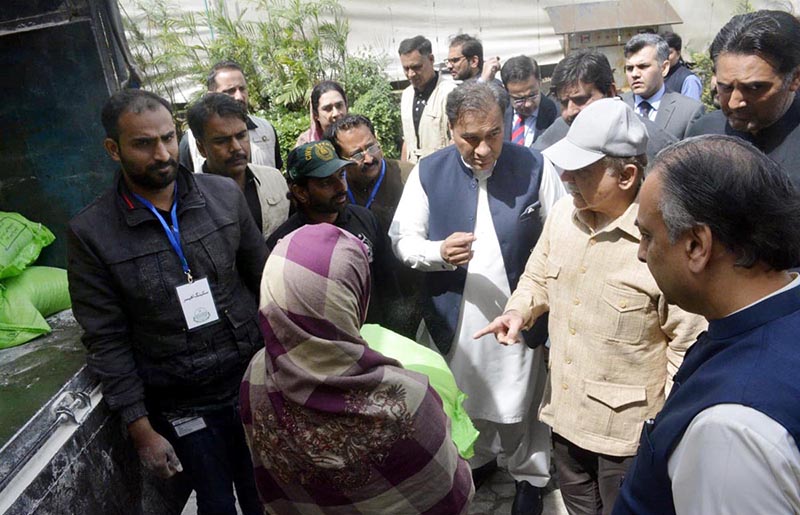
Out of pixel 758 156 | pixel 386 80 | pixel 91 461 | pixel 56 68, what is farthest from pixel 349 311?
pixel 386 80

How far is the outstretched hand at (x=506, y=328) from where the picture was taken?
2.22 m

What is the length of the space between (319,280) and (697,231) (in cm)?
82

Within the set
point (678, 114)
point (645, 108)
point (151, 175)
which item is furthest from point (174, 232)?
point (645, 108)

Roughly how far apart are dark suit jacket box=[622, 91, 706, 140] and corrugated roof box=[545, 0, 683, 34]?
4.73 m

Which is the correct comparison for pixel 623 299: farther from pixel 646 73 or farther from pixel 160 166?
pixel 646 73

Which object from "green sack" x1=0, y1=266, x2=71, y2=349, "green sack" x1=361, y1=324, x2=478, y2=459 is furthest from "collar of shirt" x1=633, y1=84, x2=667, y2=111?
"green sack" x1=0, y1=266, x2=71, y2=349

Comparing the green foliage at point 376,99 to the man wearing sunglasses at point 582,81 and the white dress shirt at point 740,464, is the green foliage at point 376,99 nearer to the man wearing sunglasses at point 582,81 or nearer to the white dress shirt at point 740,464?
the man wearing sunglasses at point 582,81

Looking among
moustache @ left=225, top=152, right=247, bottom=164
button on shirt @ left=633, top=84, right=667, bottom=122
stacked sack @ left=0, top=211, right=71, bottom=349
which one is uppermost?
moustache @ left=225, top=152, right=247, bottom=164

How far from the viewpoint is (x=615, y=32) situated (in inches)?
328

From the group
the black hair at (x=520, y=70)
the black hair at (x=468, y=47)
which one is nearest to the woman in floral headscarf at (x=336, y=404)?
the black hair at (x=520, y=70)

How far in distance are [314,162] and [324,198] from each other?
6.6 inches

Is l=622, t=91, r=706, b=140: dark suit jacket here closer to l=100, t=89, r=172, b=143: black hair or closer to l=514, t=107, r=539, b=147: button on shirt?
l=514, t=107, r=539, b=147: button on shirt

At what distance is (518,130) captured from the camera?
501cm

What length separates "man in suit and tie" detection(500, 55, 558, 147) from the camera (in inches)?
192
